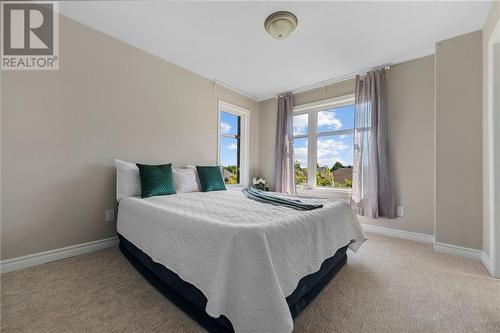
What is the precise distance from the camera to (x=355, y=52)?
8.99ft

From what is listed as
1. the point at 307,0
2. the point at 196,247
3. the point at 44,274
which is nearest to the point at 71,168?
the point at 44,274

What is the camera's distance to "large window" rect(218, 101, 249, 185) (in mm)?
4176

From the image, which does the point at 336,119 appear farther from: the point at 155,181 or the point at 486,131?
the point at 155,181

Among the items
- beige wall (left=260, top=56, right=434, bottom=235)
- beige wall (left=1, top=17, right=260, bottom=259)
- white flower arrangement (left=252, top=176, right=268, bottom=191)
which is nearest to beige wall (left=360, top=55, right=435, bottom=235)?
beige wall (left=260, top=56, right=434, bottom=235)

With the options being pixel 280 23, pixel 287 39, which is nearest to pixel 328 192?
pixel 287 39

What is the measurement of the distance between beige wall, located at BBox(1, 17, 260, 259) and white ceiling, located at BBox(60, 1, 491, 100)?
33 cm

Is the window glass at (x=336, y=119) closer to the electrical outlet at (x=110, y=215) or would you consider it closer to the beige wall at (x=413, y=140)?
the beige wall at (x=413, y=140)

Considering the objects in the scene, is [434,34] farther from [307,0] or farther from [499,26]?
[307,0]

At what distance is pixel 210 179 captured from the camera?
302 cm

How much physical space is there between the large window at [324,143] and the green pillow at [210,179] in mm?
1799

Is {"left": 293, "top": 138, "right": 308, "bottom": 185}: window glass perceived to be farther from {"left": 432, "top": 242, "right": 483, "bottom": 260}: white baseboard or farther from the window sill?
{"left": 432, "top": 242, "right": 483, "bottom": 260}: white baseboard

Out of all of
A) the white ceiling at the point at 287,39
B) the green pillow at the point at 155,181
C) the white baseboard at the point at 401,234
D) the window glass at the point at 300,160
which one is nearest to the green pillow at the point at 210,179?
the green pillow at the point at 155,181

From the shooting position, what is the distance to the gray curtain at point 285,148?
4.09 meters

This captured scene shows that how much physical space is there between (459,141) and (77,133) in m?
4.37
